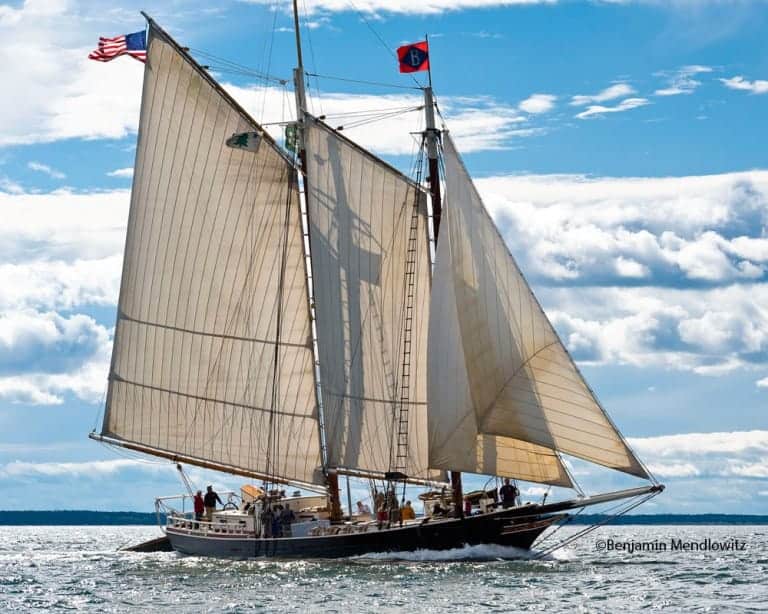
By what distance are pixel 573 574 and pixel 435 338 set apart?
34.1 ft

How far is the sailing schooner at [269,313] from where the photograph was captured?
213 feet

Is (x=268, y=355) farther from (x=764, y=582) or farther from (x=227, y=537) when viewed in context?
(x=764, y=582)

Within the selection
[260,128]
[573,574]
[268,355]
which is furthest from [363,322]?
[573,574]

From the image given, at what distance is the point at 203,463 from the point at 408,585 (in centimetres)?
1692

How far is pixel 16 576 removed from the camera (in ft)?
223

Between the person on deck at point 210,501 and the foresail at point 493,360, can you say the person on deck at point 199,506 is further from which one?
the foresail at point 493,360

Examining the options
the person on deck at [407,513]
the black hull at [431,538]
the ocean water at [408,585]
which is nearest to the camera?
the ocean water at [408,585]

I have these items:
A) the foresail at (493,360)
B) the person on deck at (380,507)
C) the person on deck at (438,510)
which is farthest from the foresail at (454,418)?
the person on deck at (380,507)

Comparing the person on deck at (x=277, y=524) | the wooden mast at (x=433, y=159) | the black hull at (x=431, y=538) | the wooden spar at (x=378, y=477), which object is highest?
the wooden mast at (x=433, y=159)

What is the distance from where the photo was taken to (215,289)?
2618 inches

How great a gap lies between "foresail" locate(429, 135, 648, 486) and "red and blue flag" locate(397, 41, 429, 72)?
5.62 metres

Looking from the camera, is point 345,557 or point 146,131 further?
point 146,131

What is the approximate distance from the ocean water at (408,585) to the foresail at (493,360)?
4.61 metres

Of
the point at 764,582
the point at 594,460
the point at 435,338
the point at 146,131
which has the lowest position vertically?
the point at 764,582
